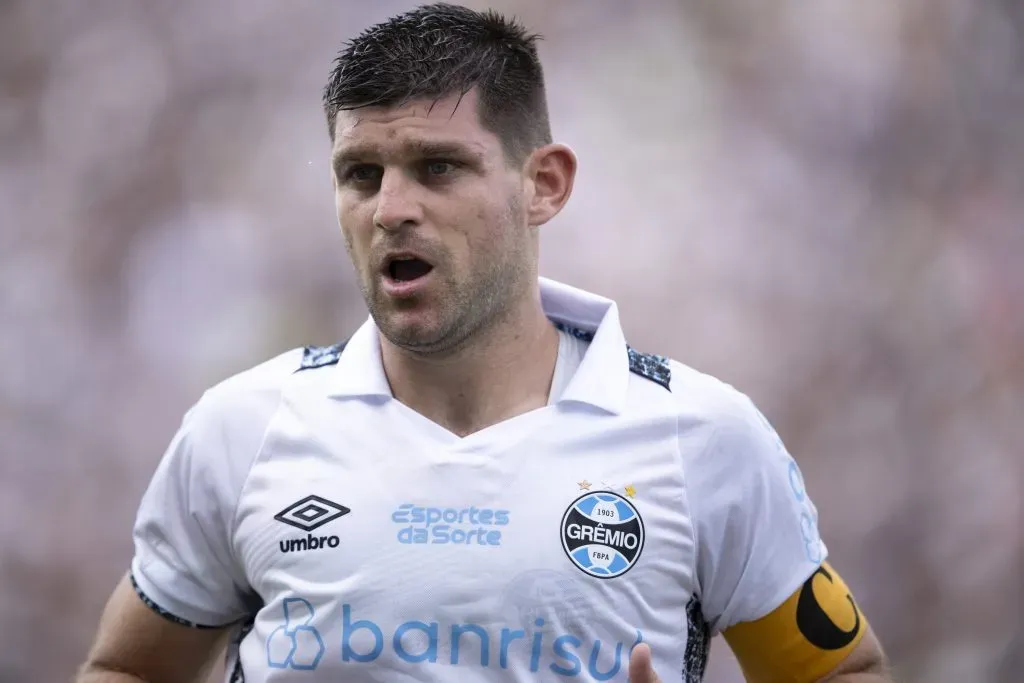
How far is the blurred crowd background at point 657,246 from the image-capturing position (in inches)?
160

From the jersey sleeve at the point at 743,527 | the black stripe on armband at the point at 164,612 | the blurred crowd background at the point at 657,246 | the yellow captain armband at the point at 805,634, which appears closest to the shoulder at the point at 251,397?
the black stripe on armband at the point at 164,612

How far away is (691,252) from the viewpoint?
4.27m

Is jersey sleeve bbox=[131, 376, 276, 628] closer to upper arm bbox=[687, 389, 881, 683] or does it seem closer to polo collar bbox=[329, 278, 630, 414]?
polo collar bbox=[329, 278, 630, 414]

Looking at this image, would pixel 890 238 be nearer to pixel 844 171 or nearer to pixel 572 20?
pixel 844 171

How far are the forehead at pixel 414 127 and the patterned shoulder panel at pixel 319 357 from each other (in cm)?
36

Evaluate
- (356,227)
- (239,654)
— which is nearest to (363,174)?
(356,227)

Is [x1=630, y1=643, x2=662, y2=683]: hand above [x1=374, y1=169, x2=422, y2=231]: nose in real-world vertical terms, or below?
below

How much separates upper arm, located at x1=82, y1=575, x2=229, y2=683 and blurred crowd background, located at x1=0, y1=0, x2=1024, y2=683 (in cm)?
226

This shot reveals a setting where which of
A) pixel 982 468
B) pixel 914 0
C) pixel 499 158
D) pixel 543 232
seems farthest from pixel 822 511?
pixel 499 158

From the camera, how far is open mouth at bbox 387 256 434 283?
181cm

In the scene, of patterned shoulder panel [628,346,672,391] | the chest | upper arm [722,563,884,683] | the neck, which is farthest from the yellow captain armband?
the neck

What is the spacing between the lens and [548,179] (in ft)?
6.55

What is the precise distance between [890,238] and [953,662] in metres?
1.44

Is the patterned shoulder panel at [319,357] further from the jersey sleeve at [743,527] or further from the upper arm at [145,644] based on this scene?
the jersey sleeve at [743,527]
